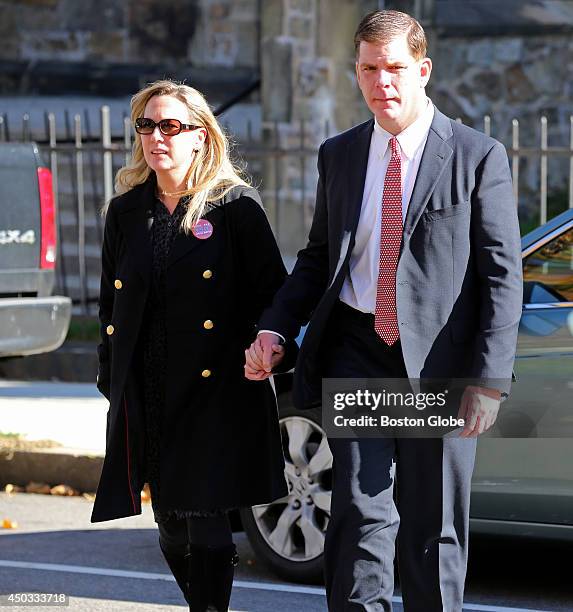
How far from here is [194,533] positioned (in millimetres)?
4629

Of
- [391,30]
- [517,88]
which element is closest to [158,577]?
[391,30]

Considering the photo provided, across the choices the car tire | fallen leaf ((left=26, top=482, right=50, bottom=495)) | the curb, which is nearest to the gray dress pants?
the car tire

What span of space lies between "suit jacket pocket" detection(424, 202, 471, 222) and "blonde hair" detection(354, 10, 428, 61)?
0.42 meters

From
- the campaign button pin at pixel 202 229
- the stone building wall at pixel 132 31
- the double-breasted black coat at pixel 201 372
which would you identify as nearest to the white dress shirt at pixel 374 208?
the double-breasted black coat at pixel 201 372

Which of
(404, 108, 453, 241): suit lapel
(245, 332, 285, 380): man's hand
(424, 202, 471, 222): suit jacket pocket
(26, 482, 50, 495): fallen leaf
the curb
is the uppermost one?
(404, 108, 453, 241): suit lapel

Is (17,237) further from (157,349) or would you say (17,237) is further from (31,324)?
(157,349)

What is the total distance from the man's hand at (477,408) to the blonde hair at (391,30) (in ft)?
3.04

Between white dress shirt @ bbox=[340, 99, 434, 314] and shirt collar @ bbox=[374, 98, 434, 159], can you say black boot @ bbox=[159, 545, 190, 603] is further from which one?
shirt collar @ bbox=[374, 98, 434, 159]

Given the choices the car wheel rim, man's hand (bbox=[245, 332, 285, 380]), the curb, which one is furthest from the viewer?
the curb

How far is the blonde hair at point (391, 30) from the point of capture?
13.4 feet

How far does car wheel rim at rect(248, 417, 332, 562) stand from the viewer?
575cm

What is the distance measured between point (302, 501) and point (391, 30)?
89.5 inches

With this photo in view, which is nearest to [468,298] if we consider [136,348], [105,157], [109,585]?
[136,348]

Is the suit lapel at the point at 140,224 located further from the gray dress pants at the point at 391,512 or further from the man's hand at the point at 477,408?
the man's hand at the point at 477,408
